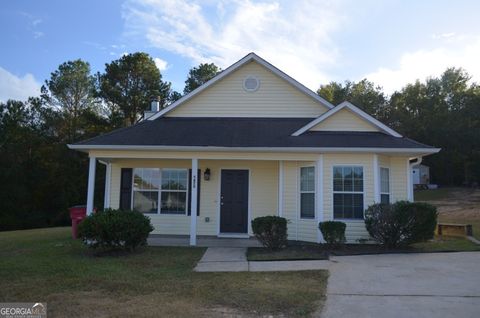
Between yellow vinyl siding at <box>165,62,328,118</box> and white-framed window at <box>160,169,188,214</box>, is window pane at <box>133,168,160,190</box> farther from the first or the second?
yellow vinyl siding at <box>165,62,328,118</box>

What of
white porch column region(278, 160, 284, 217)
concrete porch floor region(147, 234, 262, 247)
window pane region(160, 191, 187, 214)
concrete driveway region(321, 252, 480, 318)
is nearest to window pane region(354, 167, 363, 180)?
white porch column region(278, 160, 284, 217)

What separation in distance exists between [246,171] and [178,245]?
3272 millimetres

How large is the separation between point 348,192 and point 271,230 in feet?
8.72

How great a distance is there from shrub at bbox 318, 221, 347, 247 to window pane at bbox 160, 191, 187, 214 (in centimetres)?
479

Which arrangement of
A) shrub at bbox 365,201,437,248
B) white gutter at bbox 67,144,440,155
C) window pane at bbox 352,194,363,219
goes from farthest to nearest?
window pane at bbox 352,194,363,219 → white gutter at bbox 67,144,440,155 → shrub at bbox 365,201,437,248

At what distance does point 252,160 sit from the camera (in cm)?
1275

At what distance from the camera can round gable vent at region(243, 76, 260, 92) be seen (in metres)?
14.9

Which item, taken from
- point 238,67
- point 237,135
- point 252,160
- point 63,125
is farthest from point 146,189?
point 63,125

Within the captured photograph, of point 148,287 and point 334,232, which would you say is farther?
point 334,232

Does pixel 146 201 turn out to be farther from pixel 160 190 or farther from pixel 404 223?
pixel 404 223

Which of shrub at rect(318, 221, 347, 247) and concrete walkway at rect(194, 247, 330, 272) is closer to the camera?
concrete walkway at rect(194, 247, 330, 272)

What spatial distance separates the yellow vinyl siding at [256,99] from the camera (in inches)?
586


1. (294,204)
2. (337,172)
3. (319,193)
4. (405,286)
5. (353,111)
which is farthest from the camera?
(353,111)

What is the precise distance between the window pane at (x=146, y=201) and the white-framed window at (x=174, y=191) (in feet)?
0.74
